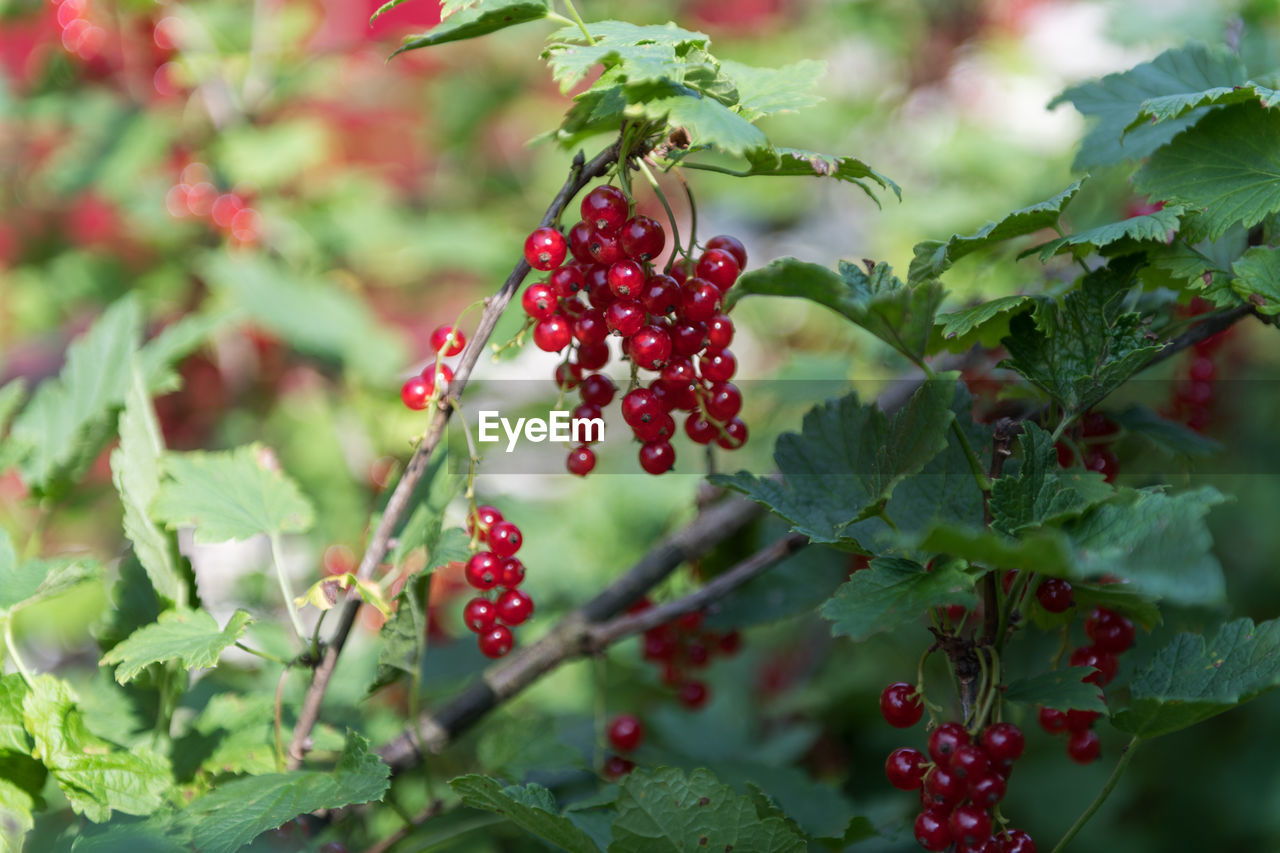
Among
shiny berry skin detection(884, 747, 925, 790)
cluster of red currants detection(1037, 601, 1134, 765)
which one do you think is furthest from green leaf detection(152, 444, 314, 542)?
cluster of red currants detection(1037, 601, 1134, 765)

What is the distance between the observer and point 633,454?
64.2 inches

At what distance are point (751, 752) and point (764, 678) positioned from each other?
36 cm

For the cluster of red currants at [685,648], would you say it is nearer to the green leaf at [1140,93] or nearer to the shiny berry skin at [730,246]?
the shiny berry skin at [730,246]

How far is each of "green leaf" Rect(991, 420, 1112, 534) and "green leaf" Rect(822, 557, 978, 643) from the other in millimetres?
48

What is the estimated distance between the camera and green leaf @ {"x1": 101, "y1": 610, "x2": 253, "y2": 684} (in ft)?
1.92

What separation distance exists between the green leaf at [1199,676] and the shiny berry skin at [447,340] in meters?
0.49

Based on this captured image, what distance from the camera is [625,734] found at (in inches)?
36.9

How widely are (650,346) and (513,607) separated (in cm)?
23

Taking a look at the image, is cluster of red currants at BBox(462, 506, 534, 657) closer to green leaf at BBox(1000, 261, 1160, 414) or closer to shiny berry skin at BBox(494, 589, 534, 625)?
shiny berry skin at BBox(494, 589, 534, 625)

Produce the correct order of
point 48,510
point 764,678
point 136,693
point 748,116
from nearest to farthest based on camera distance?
point 748,116
point 136,693
point 48,510
point 764,678

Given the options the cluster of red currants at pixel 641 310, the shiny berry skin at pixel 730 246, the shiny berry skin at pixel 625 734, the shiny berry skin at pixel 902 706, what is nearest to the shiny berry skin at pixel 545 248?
the cluster of red currants at pixel 641 310

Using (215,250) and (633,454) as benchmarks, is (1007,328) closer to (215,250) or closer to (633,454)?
(633,454)

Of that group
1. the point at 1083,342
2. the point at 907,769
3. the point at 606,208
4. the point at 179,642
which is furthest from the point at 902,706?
the point at 179,642

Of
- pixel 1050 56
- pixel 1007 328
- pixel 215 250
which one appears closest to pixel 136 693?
pixel 1007 328
